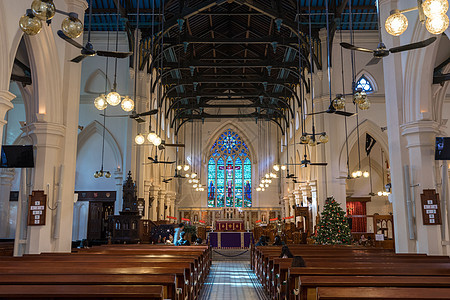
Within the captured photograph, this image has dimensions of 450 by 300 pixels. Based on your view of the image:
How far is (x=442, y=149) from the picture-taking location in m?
8.36

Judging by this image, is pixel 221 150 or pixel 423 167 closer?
pixel 423 167

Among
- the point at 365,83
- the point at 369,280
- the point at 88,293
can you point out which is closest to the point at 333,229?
the point at 365,83

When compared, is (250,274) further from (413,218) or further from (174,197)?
(174,197)

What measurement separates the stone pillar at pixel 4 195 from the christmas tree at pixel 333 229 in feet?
40.7

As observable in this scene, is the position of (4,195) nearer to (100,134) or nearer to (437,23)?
(100,134)

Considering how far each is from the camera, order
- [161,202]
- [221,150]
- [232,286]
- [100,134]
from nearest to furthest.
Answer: [232,286] → [100,134] → [161,202] → [221,150]

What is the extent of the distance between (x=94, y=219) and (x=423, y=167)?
13.9 m

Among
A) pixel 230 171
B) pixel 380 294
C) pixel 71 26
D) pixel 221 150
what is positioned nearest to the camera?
pixel 380 294

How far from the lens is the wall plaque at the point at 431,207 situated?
8320mm

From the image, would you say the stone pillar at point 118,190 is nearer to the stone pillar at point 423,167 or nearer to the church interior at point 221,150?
the church interior at point 221,150

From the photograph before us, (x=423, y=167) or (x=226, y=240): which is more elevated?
(x=423, y=167)

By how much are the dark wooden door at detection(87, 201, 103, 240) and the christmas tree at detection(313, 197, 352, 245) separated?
962 centimetres

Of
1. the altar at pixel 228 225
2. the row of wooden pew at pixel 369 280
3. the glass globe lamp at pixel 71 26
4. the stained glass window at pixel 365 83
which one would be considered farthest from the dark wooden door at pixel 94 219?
the glass globe lamp at pixel 71 26

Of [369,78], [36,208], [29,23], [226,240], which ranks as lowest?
[226,240]
